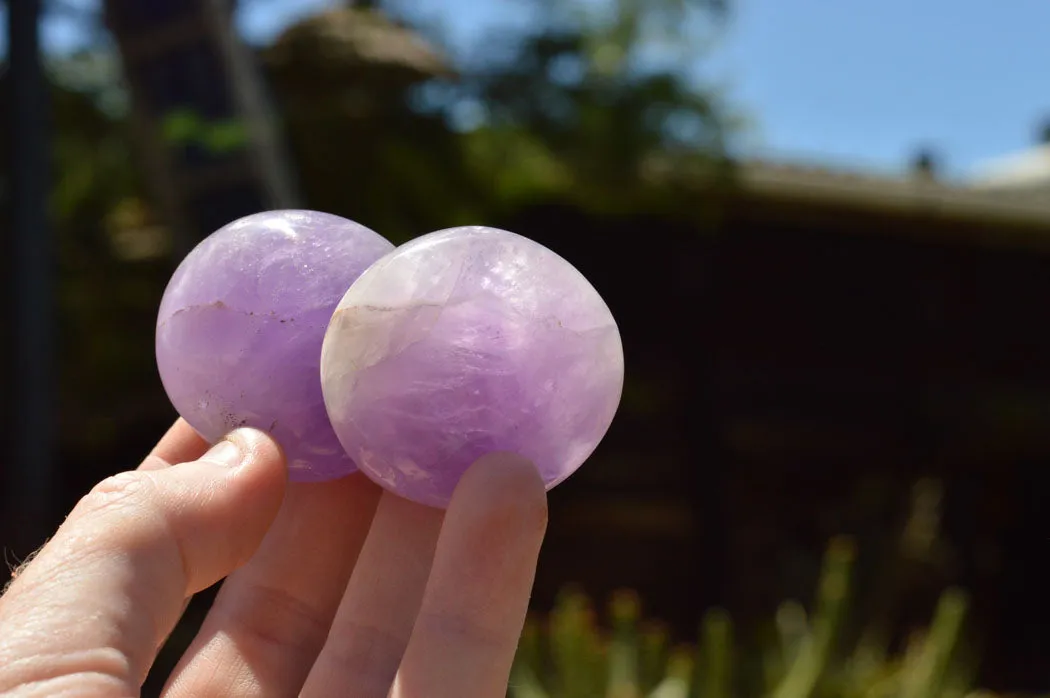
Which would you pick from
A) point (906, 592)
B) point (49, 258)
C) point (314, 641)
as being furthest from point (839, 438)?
point (314, 641)

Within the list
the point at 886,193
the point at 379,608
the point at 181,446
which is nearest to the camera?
the point at 379,608

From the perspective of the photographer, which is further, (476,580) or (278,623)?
(278,623)

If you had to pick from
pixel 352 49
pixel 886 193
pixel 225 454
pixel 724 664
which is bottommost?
pixel 724 664

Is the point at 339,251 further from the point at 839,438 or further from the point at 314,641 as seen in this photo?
→ the point at 839,438

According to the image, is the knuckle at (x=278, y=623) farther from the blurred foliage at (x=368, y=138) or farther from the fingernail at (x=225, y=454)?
the blurred foliage at (x=368, y=138)

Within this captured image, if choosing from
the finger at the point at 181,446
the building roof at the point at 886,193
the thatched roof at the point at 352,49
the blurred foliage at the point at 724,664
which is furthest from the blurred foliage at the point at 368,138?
the finger at the point at 181,446

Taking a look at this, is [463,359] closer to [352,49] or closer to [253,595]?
[253,595]

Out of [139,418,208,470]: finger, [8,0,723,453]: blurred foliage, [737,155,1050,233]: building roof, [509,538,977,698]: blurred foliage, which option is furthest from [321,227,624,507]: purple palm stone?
[737,155,1050,233]: building roof

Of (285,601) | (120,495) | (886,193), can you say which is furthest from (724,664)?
(886,193)
